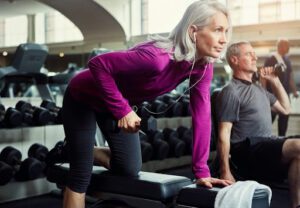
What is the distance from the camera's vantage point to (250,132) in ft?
7.11

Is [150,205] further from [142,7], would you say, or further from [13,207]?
[142,7]

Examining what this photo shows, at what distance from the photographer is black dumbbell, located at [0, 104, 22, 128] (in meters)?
3.01

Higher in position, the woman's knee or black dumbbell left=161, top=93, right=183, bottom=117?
A: the woman's knee

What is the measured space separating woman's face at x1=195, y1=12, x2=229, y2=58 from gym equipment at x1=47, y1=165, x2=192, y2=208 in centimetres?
45

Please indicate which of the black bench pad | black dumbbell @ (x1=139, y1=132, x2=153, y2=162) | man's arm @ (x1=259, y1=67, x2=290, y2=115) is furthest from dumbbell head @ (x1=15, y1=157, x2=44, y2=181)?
man's arm @ (x1=259, y1=67, x2=290, y2=115)

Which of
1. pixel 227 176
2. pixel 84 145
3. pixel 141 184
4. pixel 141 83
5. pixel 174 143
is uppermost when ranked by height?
pixel 141 83

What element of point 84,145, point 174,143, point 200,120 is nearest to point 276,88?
point 200,120

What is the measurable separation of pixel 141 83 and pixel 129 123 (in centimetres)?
18

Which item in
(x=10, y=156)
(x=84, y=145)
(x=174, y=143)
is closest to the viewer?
(x=84, y=145)

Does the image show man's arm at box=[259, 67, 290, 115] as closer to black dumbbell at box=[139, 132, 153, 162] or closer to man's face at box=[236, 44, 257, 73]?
man's face at box=[236, 44, 257, 73]

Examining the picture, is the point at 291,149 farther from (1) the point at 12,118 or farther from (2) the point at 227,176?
(1) the point at 12,118

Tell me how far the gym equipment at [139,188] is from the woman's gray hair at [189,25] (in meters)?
0.42

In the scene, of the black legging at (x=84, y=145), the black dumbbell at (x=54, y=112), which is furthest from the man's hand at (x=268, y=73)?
the black dumbbell at (x=54, y=112)

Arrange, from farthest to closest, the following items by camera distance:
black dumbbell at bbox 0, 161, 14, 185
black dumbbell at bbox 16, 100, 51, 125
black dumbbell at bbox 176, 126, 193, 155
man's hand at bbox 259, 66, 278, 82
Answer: black dumbbell at bbox 176, 126, 193, 155, black dumbbell at bbox 16, 100, 51, 125, black dumbbell at bbox 0, 161, 14, 185, man's hand at bbox 259, 66, 278, 82
